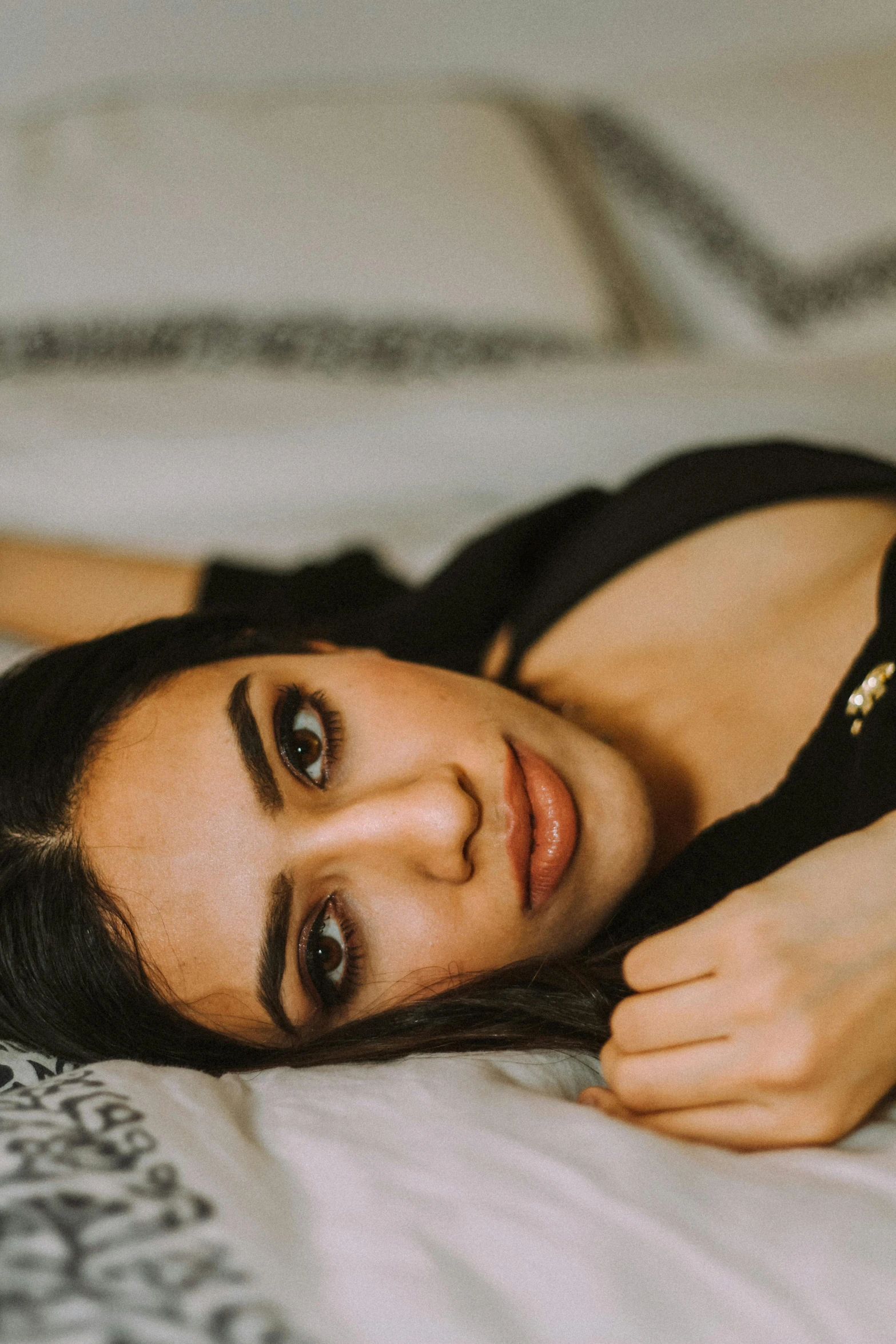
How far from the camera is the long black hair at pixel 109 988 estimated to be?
775 millimetres

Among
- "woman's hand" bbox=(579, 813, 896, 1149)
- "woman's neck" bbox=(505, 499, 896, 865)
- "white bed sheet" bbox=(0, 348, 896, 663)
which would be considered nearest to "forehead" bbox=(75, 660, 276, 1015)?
"woman's hand" bbox=(579, 813, 896, 1149)

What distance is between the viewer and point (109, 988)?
797 millimetres

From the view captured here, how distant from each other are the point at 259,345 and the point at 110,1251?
128 cm

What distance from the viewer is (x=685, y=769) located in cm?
102

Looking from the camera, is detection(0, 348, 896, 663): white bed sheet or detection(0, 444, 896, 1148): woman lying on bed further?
detection(0, 348, 896, 663): white bed sheet

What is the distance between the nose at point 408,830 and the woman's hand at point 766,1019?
16 centimetres

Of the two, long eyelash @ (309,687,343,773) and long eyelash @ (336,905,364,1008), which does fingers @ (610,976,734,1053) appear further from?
long eyelash @ (309,687,343,773)

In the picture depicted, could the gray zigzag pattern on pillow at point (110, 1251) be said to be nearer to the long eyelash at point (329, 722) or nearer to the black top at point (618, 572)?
the long eyelash at point (329, 722)

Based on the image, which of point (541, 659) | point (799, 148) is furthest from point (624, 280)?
point (541, 659)

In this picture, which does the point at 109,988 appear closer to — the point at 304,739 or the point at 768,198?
the point at 304,739

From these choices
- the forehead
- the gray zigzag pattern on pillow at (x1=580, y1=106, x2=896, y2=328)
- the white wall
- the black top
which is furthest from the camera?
the white wall

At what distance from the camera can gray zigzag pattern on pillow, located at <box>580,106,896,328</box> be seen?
1.65m

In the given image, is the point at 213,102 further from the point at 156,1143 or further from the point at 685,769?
the point at 156,1143

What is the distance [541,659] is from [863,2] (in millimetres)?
1645
